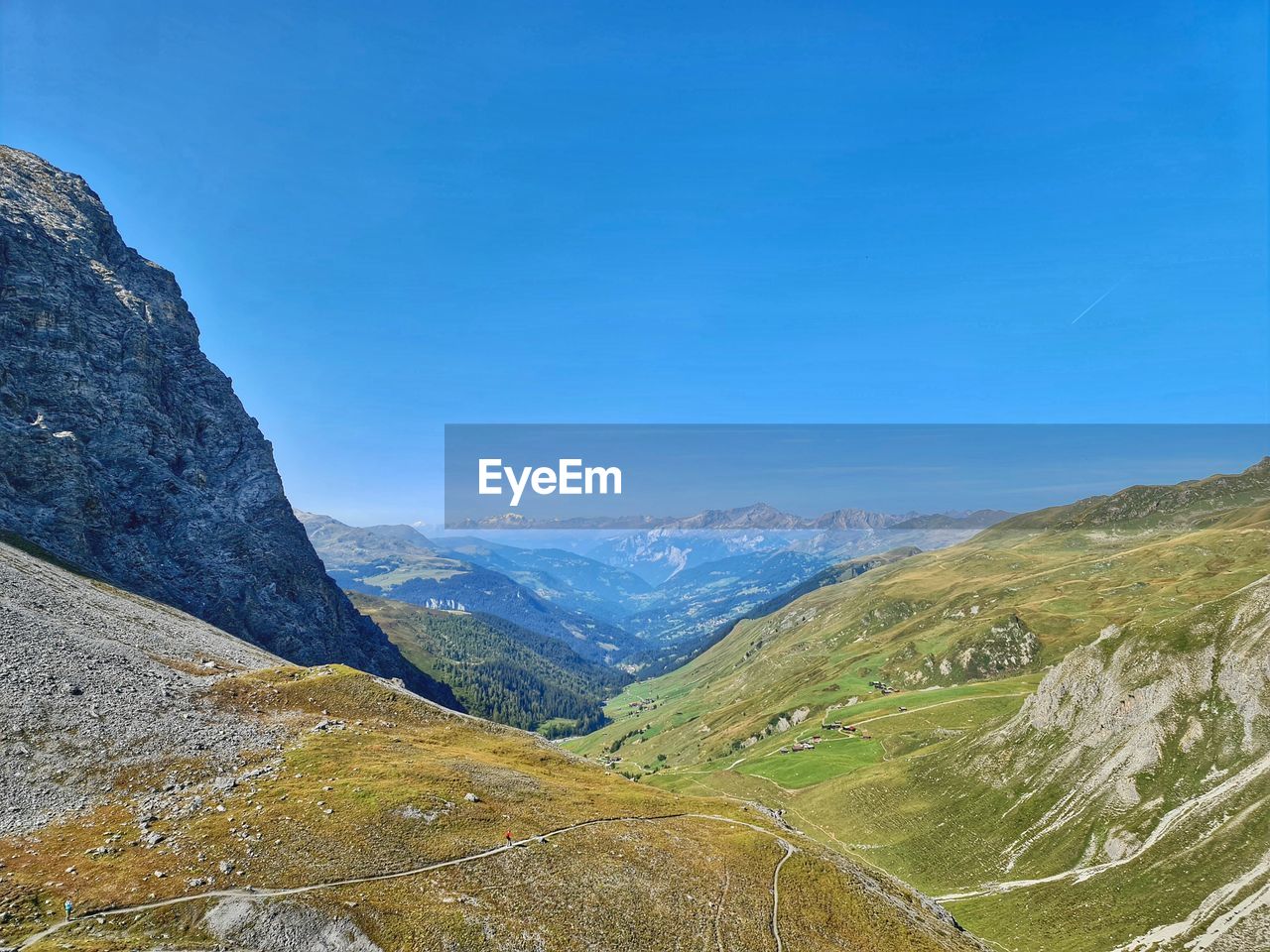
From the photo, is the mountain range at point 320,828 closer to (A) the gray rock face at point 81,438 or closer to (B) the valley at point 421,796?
(B) the valley at point 421,796

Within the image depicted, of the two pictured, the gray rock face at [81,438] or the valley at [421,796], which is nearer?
the valley at [421,796]

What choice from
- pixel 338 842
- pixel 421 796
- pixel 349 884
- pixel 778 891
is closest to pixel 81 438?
pixel 421 796

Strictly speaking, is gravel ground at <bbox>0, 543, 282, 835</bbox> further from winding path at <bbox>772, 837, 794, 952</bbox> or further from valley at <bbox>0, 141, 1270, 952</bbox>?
winding path at <bbox>772, 837, 794, 952</bbox>

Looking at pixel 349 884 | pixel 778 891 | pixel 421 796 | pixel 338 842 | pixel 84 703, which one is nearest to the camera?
pixel 349 884

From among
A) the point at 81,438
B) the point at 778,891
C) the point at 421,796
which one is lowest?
the point at 778,891

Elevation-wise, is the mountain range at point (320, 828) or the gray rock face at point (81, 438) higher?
the gray rock face at point (81, 438)

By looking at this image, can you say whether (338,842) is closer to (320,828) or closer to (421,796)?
(320,828)

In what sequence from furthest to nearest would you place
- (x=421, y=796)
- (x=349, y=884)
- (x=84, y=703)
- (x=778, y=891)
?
(x=84, y=703) < (x=778, y=891) < (x=421, y=796) < (x=349, y=884)

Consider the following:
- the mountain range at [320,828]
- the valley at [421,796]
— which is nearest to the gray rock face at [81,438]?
the valley at [421,796]

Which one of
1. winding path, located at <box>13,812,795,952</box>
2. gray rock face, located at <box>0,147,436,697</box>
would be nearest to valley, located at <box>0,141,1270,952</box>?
winding path, located at <box>13,812,795,952</box>
